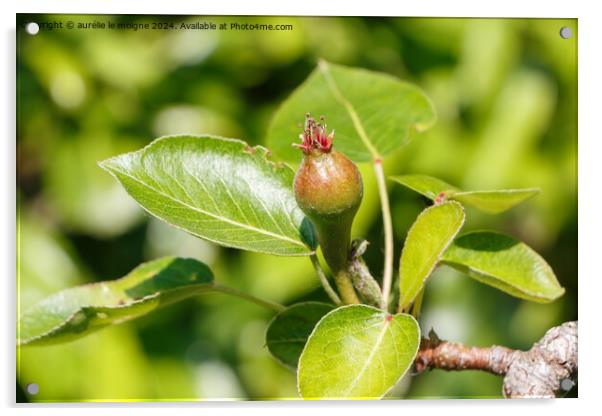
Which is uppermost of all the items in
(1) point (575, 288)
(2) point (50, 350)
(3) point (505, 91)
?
(3) point (505, 91)

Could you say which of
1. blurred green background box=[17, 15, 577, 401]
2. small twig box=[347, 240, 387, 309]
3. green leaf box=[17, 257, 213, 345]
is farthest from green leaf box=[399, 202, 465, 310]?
blurred green background box=[17, 15, 577, 401]

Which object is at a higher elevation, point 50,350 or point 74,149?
point 74,149

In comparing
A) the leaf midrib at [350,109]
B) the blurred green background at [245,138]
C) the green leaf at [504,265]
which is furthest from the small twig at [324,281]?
the blurred green background at [245,138]

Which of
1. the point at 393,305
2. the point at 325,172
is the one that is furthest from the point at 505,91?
the point at 325,172

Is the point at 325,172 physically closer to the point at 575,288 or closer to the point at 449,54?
the point at 575,288

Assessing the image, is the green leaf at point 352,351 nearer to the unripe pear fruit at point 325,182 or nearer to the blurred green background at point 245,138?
the unripe pear fruit at point 325,182

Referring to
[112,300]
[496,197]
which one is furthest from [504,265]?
[112,300]
